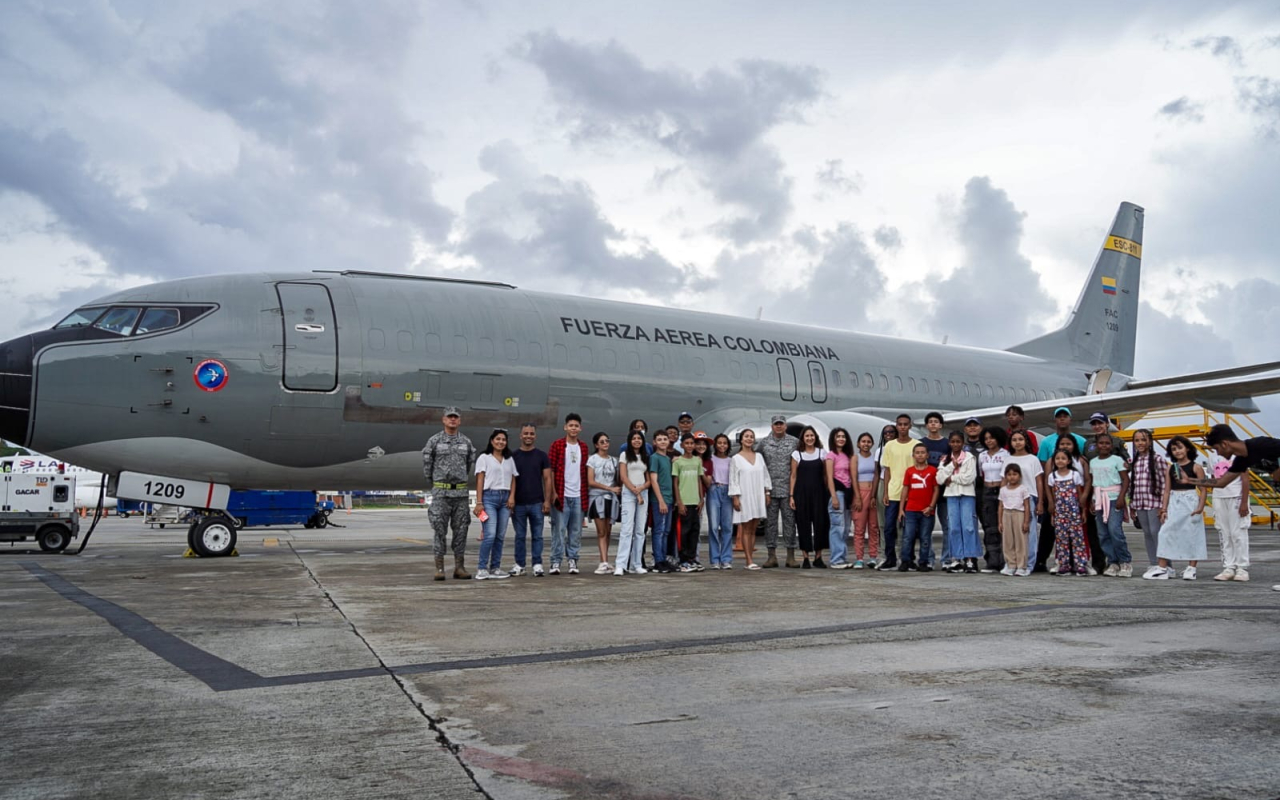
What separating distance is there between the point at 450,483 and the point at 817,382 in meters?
9.51

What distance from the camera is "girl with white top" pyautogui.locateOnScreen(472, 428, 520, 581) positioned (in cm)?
987

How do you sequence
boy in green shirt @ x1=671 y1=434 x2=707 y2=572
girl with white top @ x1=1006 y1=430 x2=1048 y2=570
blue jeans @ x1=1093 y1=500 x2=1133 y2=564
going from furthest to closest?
boy in green shirt @ x1=671 y1=434 x2=707 y2=572 < girl with white top @ x1=1006 y1=430 x2=1048 y2=570 < blue jeans @ x1=1093 y1=500 x2=1133 y2=564

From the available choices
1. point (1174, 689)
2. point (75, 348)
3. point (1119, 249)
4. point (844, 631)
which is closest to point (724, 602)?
point (844, 631)

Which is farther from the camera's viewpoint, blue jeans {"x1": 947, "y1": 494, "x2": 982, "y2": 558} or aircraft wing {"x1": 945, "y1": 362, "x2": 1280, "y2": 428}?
aircraft wing {"x1": 945, "y1": 362, "x2": 1280, "y2": 428}

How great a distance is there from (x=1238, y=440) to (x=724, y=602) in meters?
4.51

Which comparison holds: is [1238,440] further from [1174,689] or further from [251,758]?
[251,758]

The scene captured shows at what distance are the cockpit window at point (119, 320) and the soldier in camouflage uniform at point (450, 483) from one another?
4488mm

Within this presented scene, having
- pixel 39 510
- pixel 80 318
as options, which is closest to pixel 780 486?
pixel 80 318

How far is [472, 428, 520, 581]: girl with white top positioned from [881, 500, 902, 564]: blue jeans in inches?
170

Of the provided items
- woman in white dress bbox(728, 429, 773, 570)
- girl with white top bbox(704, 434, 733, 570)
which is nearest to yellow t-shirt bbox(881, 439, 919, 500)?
woman in white dress bbox(728, 429, 773, 570)

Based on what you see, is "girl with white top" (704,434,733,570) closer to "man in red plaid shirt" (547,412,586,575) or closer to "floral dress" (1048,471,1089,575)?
"man in red plaid shirt" (547,412,586,575)

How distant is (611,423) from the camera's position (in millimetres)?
14758

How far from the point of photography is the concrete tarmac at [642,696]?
2.95 meters

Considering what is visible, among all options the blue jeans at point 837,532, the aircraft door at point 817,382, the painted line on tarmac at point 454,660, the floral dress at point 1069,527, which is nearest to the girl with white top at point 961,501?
the floral dress at point 1069,527
